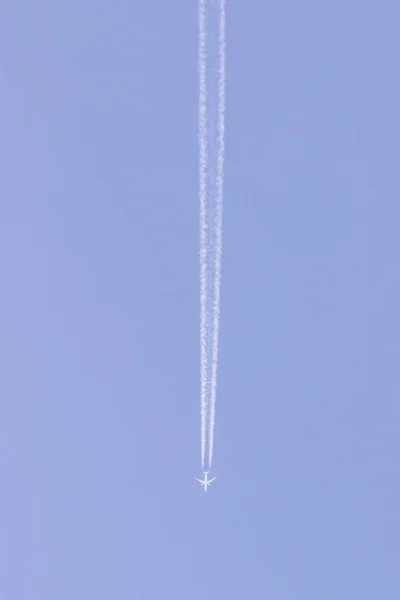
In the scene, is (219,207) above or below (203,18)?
below

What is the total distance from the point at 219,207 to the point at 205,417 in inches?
304

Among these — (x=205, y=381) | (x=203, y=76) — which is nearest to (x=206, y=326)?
(x=205, y=381)

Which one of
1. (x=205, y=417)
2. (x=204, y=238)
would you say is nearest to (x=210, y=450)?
(x=205, y=417)

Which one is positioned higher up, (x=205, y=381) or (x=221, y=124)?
(x=221, y=124)

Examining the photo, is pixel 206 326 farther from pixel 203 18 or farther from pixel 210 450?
pixel 203 18

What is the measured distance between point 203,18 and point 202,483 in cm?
1672

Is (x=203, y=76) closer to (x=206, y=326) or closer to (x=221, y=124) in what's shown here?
(x=221, y=124)

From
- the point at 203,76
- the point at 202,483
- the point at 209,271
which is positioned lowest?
the point at 202,483

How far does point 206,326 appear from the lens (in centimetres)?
10650

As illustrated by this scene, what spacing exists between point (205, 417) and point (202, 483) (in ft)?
7.80

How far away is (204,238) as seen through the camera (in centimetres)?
10538

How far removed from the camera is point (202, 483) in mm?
107062

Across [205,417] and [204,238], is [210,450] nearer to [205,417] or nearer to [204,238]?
[205,417]

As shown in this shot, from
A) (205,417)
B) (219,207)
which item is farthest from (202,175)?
(205,417)
